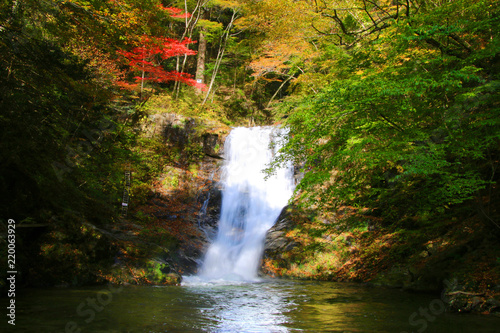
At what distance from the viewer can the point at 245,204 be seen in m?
14.7

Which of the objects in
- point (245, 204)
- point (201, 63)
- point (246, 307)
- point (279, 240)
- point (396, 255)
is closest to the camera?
point (246, 307)

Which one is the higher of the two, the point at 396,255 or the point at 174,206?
the point at 174,206

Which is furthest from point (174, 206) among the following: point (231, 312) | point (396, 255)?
point (231, 312)

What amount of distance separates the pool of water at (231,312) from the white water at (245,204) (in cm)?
331

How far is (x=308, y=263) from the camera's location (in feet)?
33.3

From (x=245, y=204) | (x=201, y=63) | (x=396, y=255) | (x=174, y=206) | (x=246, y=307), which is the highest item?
(x=201, y=63)

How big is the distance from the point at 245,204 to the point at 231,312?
9.66 meters

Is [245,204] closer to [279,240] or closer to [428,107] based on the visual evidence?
[279,240]

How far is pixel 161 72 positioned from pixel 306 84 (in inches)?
299

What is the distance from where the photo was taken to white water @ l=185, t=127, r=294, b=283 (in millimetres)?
11070

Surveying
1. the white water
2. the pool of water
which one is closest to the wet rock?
the white water

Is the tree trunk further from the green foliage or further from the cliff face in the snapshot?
the green foliage

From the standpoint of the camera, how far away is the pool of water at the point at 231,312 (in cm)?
399

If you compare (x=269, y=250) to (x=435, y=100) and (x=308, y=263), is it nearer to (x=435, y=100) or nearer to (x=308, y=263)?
(x=308, y=263)
